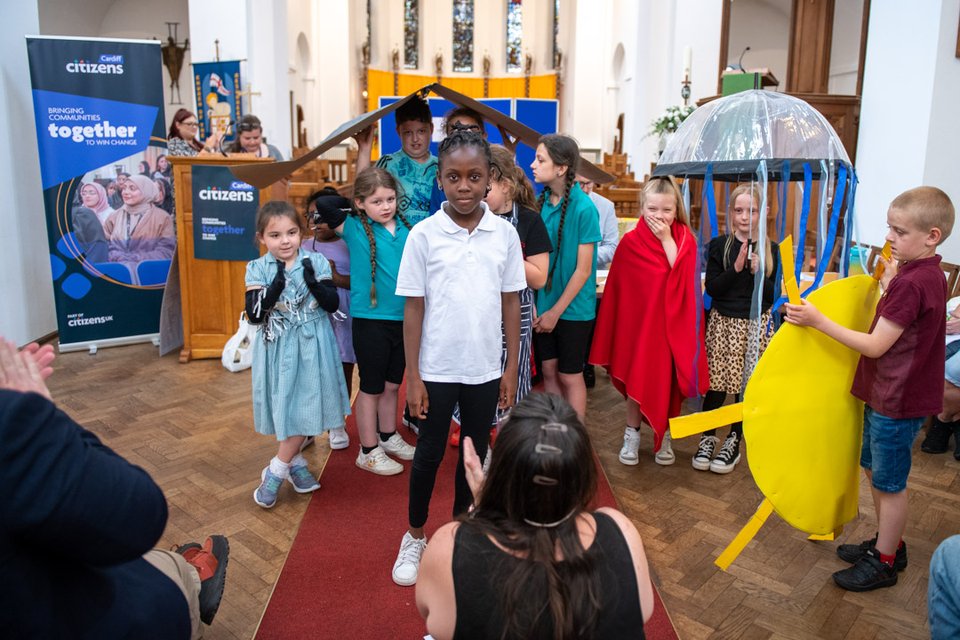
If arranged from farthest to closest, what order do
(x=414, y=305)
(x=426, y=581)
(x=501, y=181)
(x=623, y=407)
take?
(x=623, y=407), (x=501, y=181), (x=414, y=305), (x=426, y=581)

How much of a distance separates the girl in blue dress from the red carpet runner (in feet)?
1.01

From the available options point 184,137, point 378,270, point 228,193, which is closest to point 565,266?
point 378,270

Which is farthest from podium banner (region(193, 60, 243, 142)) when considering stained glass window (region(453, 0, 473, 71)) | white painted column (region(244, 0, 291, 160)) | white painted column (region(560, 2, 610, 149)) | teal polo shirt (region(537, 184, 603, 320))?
stained glass window (region(453, 0, 473, 71))

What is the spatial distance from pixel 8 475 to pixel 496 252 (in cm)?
142

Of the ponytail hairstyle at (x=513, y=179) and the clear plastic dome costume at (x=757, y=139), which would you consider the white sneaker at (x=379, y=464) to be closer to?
the ponytail hairstyle at (x=513, y=179)

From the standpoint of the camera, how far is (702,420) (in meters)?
2.03

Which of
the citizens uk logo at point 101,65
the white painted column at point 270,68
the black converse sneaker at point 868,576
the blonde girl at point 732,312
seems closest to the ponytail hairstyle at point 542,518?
the black converse sneaker at point 868,576

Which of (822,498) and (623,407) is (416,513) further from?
(623,407)

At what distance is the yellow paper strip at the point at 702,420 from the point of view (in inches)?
78.2

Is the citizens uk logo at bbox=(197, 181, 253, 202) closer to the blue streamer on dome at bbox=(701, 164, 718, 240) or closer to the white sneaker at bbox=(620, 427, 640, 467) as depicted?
the white sneaker at bbox=(620, 427, 640, 467)

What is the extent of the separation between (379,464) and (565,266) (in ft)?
3.81

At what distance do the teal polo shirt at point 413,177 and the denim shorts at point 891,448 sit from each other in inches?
72.8

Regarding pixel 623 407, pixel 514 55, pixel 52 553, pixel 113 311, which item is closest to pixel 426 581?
pixel 52 553

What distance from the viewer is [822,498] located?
226 centimetres
